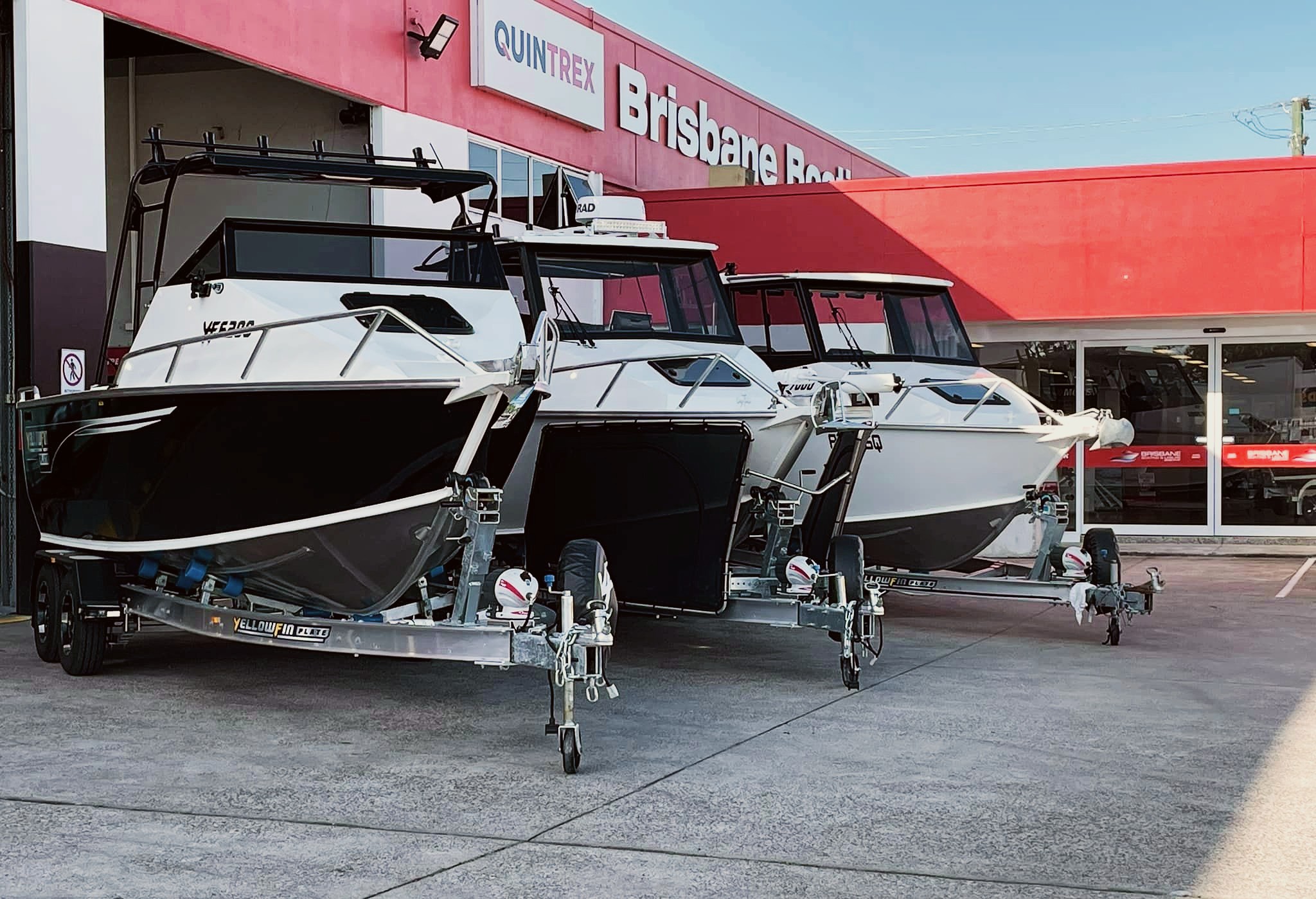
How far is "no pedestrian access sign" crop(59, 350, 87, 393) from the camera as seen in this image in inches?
377

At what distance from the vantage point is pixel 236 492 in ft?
22.1

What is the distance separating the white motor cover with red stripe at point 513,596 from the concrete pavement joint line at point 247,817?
1.37 metres

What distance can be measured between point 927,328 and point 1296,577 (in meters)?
4.67

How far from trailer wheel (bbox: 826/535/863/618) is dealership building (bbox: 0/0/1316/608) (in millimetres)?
4734

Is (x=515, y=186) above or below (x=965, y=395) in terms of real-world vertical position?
above

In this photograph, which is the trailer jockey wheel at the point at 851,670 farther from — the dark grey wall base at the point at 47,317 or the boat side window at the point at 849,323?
the dark grey wall base at the point at 47,317

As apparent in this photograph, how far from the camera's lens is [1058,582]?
29.4ft

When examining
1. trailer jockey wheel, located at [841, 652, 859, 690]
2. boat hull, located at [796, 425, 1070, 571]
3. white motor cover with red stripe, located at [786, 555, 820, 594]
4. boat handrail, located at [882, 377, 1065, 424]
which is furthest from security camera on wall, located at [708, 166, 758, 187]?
trailer jockey wheel, located at [841, 652, 859, 690]

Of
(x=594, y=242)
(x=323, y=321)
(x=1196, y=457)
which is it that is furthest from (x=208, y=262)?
(x=1196, y=457)

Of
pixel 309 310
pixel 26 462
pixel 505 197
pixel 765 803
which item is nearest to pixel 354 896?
pixel 765 803

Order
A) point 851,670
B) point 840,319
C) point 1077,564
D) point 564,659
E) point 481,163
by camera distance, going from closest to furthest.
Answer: point 564,659 → point 851,670 → point 1077,564 → point 840,319 → point 481,163

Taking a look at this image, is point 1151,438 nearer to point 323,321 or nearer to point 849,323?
point 849,323

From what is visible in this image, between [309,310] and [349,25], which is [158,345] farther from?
[349,25]

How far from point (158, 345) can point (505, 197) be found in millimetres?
7822
